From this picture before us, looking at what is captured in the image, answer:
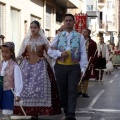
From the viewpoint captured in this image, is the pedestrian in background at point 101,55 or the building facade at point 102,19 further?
the building facade at point 102,19

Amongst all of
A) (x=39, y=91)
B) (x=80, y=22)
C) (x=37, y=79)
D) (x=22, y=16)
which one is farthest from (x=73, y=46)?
(x=80, y=22)

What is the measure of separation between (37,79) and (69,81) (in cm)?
66

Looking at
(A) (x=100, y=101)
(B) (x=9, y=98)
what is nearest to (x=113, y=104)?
(A) (x=100, y=101)

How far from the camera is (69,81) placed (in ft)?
30.3

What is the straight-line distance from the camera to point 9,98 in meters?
7.79

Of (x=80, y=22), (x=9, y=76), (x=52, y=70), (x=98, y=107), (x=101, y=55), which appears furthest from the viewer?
(x=80, y=22)

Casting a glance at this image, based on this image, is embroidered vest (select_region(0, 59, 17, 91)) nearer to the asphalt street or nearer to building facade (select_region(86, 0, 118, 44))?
the asphalt street

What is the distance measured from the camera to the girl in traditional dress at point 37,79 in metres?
9.41

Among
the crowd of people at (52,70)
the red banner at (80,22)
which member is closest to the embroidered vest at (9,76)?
the crowd of people at (52,70)

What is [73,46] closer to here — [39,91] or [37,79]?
[37,79]

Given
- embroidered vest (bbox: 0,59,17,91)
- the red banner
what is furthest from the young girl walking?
the red banner

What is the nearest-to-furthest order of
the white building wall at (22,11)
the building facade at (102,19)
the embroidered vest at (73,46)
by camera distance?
the embroidered vest at (73,46), the white building wall at (22,11), the building facade at (102,19)

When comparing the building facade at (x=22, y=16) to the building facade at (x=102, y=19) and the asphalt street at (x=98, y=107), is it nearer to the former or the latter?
the asphalt street at (x=98, y=107)

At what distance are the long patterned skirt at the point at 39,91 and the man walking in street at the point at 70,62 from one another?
27 cm
